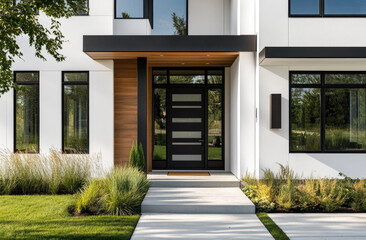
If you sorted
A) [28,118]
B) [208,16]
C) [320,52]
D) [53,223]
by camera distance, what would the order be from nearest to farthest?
[53,223] → [320,52] → [28,118] → [208,16]

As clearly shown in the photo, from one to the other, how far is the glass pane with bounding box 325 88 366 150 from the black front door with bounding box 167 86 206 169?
377 centimetres

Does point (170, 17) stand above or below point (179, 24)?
above

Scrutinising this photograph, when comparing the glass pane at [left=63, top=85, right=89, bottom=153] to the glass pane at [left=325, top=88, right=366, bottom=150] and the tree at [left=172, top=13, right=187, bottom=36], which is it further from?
the glass pane at [left=325, top=88, right=366, bottom=150]

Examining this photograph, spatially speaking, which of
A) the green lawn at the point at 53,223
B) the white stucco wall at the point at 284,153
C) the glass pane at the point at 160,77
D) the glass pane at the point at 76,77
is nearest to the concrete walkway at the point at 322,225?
the white stucco wall at the point at 284,153

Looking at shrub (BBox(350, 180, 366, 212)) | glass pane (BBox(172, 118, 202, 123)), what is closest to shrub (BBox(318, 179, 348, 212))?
shrub (BBox(350, 180, 366, 212))

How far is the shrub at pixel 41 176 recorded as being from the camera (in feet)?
26.5

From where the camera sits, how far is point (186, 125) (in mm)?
10859

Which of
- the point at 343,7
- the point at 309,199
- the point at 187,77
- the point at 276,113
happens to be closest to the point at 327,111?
the point at 276,113

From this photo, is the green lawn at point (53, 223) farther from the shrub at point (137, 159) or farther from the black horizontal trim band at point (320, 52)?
the black horizontal trim band at point (320, 52)

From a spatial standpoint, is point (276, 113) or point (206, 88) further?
point (206, 88)

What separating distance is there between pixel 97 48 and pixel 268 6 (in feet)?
14.0

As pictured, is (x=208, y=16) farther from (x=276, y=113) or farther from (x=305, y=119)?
(x=305, y=119)

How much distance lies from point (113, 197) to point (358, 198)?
4860 mm

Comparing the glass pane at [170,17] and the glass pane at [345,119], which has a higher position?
the glass pane at [170,17]
